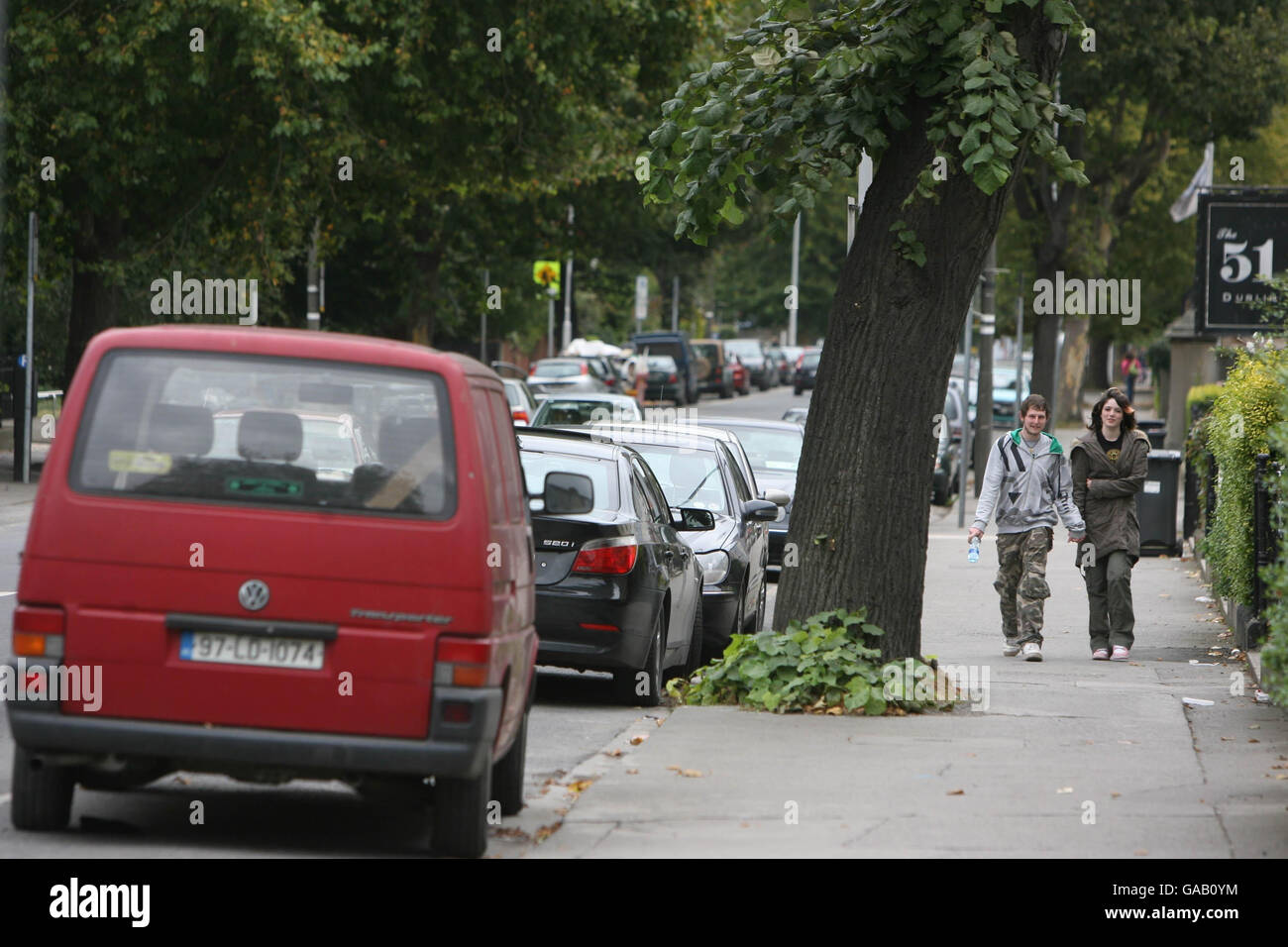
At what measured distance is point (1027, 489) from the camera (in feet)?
44.7

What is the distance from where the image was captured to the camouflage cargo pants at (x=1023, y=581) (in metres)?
13.6

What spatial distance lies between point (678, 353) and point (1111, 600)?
150 ft

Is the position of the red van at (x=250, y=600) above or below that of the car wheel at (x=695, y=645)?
above

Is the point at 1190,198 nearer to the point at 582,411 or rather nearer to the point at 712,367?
the point at 582,411

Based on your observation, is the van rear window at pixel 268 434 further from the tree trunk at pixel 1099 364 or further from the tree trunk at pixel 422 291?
the tree trunk at pixel 1099 364

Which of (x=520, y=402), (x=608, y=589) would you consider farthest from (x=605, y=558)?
(x=520, y=402)

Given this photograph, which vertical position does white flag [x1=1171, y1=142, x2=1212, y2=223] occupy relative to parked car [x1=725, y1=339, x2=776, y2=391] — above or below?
above

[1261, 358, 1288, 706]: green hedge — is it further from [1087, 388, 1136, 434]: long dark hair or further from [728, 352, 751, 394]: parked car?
[728, 352, 751, 394]: parked car

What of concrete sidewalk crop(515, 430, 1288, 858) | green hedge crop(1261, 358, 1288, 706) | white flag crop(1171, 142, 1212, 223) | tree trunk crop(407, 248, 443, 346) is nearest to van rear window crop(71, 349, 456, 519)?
concrete sidewalk crop(515, 430, 1288, 858)

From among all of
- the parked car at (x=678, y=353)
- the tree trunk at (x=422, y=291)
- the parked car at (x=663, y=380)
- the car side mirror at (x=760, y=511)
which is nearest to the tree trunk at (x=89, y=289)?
the tree trunk at (x=422, y=291)

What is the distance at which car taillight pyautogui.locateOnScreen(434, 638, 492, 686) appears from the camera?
629 cm

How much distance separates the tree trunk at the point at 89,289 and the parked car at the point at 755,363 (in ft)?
150

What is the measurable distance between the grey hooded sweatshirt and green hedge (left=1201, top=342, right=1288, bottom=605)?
1.03 m

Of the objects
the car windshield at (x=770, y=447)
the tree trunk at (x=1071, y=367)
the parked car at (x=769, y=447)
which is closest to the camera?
the parked car at (x=769, y=447)
